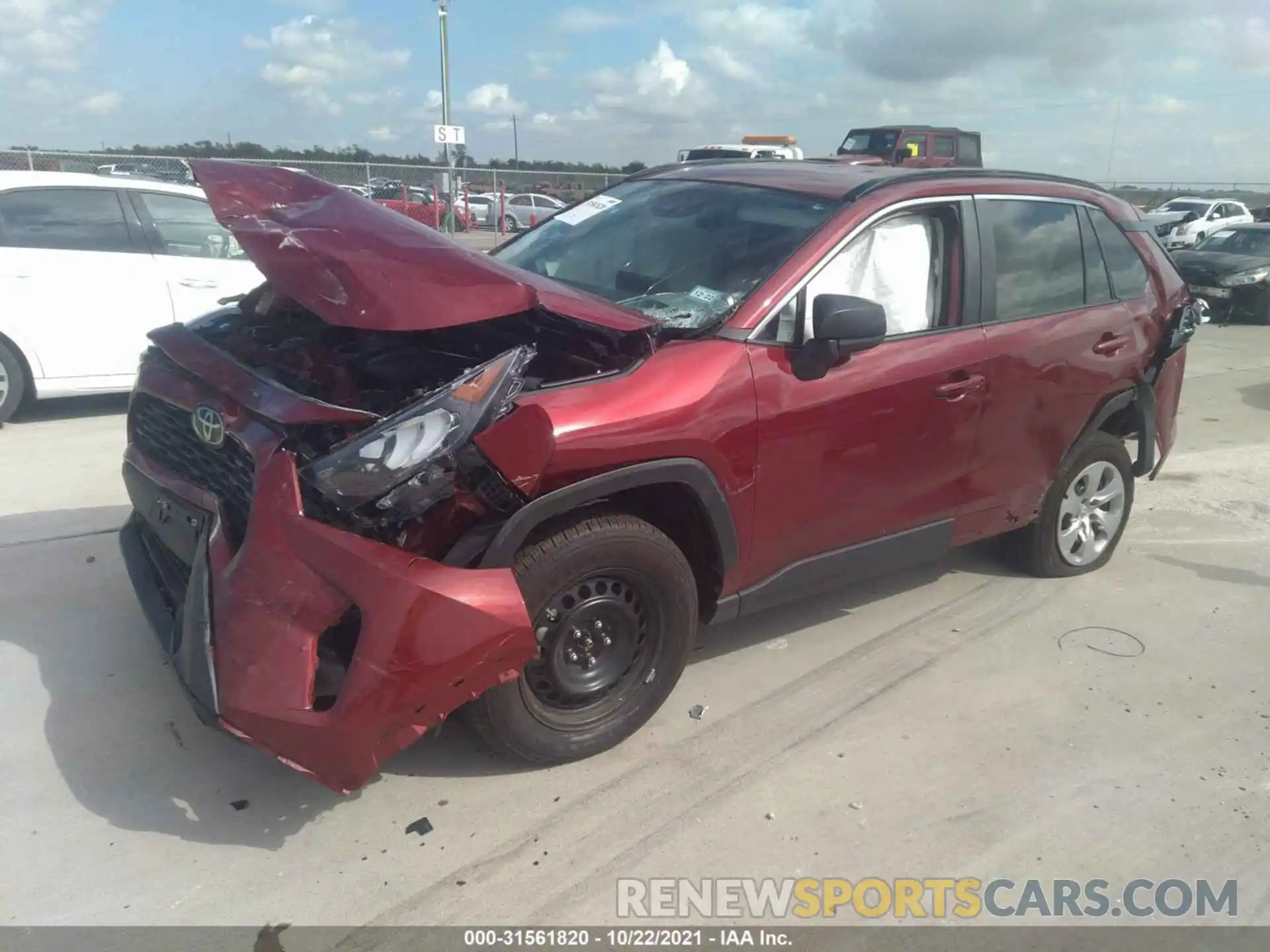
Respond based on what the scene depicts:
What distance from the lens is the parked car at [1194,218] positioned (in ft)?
90.8

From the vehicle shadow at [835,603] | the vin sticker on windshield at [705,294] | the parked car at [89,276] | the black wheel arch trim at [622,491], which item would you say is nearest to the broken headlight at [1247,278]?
the vehicle shadow at [835,603]

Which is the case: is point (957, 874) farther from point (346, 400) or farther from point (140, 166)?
point (140, 166)

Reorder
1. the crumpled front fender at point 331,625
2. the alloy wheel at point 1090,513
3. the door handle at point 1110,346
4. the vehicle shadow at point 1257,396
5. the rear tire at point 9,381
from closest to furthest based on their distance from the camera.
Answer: the crumpled front fender at point 331,625
the door handle at point 1110,346
the alloy wheel at point 1090,513
the rear tire at point 9,381
the vehicle shadow at point 1257,396

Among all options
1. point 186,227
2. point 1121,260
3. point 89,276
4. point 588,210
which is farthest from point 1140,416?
point 89,276

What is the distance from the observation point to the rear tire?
21.2ft

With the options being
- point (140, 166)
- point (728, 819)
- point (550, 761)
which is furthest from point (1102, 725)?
point (140, 166)

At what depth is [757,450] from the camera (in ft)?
10.5

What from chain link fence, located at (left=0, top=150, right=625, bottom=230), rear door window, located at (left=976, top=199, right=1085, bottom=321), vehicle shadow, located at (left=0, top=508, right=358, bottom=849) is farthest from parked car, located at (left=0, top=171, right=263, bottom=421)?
chain link fence, located at (left=0, top=150, right=625, bottom=230)

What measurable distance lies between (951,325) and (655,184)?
1.43 m

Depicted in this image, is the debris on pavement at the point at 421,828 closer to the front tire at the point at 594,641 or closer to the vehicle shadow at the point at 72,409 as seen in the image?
the front tire at the point at 594,641

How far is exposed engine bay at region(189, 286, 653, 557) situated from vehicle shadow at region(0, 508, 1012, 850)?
762 millimetres

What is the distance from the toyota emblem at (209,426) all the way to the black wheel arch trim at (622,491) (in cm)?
80

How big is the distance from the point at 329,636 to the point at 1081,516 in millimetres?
3855

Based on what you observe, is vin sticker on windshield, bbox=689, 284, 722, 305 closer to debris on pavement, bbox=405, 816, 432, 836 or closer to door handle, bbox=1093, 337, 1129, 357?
debris on pavement, bbox=405, 816, 432, 836
